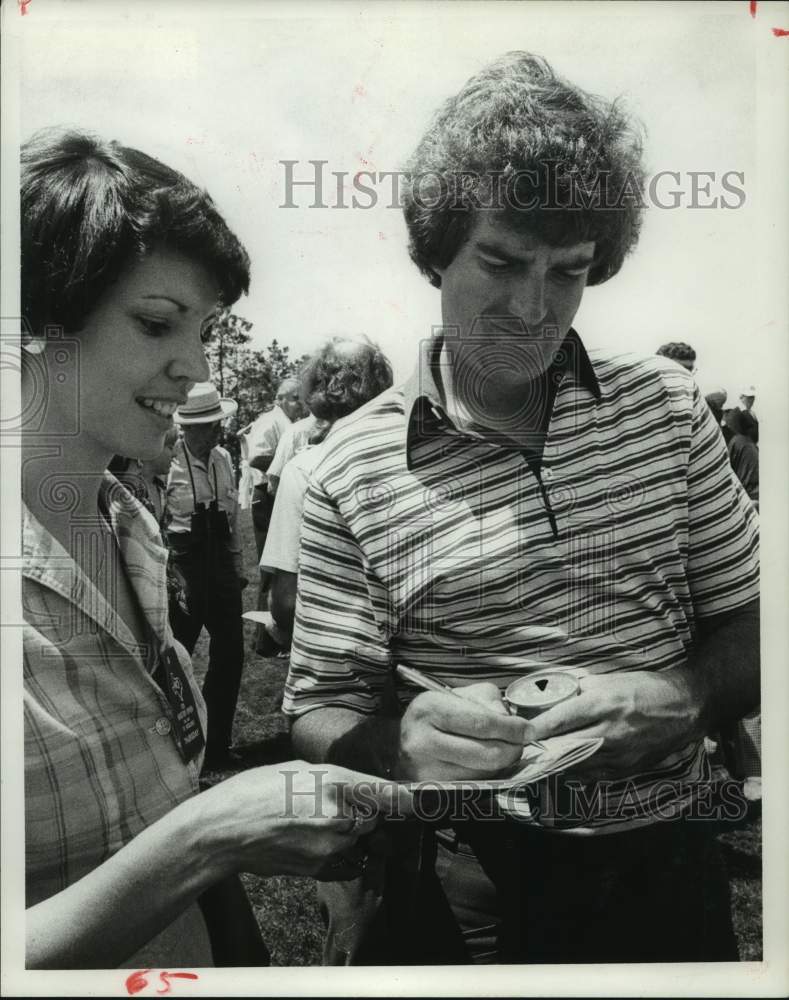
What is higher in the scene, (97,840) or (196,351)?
(196,351)

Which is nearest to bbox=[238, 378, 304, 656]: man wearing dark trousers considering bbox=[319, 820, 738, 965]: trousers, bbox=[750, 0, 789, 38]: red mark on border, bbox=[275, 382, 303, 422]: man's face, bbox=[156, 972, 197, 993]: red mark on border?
bbox=[275, 382, 303, 422]: man's face

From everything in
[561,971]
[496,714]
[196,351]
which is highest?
[196,351]

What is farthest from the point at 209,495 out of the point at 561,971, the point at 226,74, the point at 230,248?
the point at 561,971

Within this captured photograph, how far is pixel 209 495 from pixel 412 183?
894 millimetres

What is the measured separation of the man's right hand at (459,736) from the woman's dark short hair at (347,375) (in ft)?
2.39

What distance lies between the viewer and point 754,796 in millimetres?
2496

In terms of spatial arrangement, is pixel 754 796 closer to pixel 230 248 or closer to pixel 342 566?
pixel 342 566

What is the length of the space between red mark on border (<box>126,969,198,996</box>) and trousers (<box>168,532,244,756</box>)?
56cm

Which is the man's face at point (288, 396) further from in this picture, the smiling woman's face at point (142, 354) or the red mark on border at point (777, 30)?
the red mark on border at point (777, 30)

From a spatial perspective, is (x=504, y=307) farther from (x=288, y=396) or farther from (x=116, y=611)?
(x=116, y=611)

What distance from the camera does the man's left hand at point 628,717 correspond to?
7.78ft

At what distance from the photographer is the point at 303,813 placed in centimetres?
240

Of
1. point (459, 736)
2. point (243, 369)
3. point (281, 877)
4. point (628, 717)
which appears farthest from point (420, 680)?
point (243, 369)

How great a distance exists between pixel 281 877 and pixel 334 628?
0.65 m
